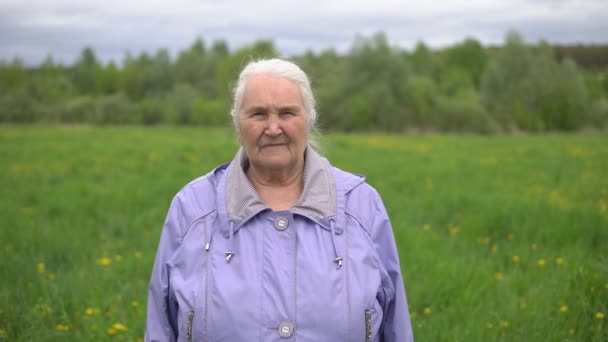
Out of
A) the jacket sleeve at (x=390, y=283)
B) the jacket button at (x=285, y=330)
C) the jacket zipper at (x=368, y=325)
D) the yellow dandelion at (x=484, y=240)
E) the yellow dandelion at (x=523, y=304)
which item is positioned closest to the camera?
the jacket button at (x=285, y=330)

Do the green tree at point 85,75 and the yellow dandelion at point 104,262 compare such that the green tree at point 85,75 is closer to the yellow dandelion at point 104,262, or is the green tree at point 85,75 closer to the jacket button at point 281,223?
the yellow dandelion at point 104,262

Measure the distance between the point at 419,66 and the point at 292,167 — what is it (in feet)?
213

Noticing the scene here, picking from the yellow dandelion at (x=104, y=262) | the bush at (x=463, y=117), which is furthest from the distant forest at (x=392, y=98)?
the yellow dandelion at (x=104, y=262)

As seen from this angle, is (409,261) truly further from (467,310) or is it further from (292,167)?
(292,167)

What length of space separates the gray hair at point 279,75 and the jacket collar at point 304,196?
199 millimetres

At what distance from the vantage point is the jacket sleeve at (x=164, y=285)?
2.16 meters

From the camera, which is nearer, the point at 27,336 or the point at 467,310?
the point at 27,336

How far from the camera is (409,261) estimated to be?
4852 mm

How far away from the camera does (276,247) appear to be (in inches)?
80.0

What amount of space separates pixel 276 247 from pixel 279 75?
2.25ft

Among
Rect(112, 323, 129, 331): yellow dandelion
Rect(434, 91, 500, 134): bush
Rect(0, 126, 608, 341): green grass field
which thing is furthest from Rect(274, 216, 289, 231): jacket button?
Rect(434, 91, 500, 134): bush

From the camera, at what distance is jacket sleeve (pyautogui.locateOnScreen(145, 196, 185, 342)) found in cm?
216

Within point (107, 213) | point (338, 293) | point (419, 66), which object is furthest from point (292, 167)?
point (419, 66)

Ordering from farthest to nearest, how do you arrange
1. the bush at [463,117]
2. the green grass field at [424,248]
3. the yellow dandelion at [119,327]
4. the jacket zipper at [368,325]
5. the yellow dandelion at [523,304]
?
1. the bush at [463,117]
2. the yellow dandelion at [523,304]
3. the green grass field at [424,248]
4. the yellow dandelion at [119,327]
5. the jacket zipper at [368,325]
